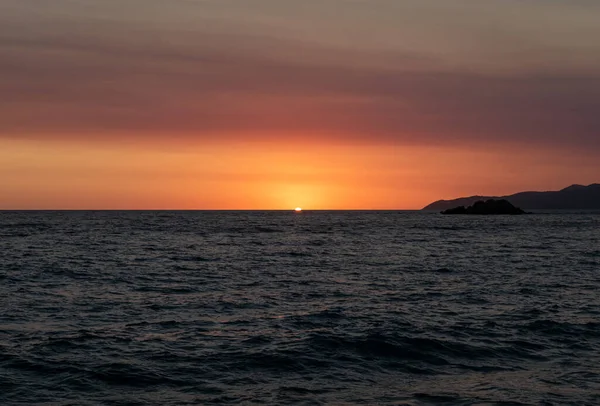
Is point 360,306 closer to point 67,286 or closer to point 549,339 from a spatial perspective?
point 549,339

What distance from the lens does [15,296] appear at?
109ft

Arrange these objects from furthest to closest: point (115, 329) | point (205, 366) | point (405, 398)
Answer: point (115, 329), point (205, 366), point (405, 398)

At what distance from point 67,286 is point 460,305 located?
845 inches

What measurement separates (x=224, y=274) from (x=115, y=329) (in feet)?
68.1

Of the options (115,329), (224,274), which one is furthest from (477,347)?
(224,274)

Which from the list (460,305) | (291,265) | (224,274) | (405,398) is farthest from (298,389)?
(291,265)

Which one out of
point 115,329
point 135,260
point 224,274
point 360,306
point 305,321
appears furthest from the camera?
point 135,260

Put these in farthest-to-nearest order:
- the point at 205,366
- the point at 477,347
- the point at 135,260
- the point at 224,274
A: 1. the point at 135,260
2. the point at 224,274
3. the point at 477,347
4. the point at 205,366

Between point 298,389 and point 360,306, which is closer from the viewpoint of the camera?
point 298,389

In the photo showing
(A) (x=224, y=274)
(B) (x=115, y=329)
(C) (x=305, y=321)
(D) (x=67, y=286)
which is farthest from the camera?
(A) (x=224, y=274)

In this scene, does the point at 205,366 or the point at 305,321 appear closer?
the point at 205,366

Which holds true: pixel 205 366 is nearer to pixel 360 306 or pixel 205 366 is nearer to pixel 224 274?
pixel 360 306

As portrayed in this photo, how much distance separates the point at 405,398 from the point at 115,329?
41.1 ft

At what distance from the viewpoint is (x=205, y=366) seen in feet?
64.1
